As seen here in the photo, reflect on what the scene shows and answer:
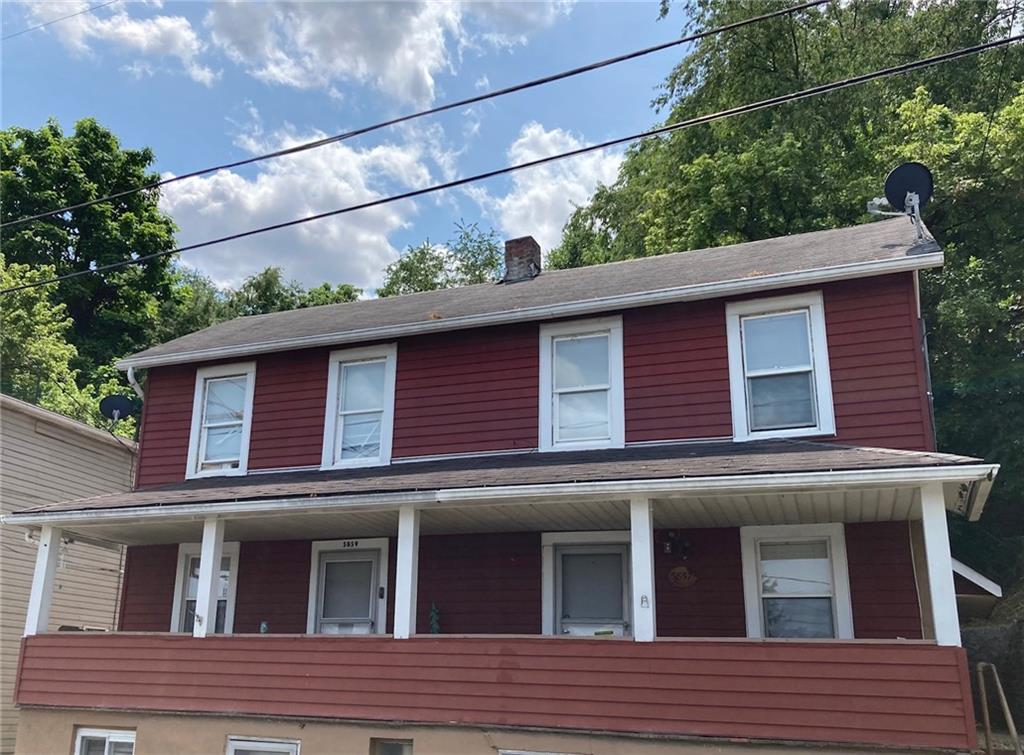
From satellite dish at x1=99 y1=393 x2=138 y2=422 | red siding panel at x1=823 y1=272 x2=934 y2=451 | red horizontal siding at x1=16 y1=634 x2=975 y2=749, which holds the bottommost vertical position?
red horizontal siding at x1=16 y1=634 x2=975 y2=749

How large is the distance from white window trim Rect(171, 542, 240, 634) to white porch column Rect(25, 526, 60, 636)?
1.82 meters

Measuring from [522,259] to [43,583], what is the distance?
865 cm

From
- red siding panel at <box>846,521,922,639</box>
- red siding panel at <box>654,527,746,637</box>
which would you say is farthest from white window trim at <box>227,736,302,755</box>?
red siding panel at <box>846,521,922,639</box>

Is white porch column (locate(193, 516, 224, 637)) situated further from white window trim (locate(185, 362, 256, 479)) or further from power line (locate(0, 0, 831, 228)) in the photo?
power line (locate(0, 0, 831, 228))

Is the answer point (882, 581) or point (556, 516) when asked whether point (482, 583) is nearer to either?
point (556, 516)

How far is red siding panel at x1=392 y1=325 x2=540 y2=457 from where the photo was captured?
36.8 ft

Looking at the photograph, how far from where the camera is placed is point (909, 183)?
11805 millimetres

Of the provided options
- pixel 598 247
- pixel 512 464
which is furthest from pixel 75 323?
pixel 512 464

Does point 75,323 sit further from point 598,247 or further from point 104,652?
point 104,652

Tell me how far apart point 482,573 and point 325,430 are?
322cm

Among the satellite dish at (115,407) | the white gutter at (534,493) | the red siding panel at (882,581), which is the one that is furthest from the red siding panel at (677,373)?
the satellite dish at (115,407)

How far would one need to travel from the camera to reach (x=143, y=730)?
32.1 feet

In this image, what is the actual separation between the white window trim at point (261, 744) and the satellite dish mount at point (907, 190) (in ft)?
32.5

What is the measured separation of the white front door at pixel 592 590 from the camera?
10.0 metres
